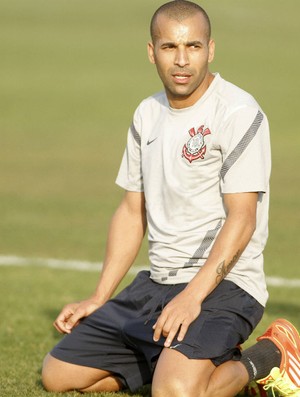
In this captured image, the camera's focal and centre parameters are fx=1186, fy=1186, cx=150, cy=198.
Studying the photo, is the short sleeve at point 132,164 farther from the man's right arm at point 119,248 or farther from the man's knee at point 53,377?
the man's knee at point 53,377

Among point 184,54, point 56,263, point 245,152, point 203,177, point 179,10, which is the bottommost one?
point 56,263

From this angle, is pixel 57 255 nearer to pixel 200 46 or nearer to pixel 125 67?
pixel 200 46

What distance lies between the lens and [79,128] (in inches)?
898

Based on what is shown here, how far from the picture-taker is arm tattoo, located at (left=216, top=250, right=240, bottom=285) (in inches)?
232

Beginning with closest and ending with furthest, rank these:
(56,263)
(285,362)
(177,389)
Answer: (177,389) < (285,362) < (56,263)

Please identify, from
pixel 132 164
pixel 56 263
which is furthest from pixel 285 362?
pixel 56 263

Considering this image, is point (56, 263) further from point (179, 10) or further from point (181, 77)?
point (179, 10)

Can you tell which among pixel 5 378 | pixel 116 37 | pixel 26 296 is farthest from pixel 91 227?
pixel 116 37

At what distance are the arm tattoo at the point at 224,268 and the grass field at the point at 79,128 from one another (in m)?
0.97

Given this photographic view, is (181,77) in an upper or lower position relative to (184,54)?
lower

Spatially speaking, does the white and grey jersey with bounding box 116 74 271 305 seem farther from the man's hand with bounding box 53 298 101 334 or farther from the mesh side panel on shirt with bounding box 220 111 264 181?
the man's hand with bounding box 53 298 101 334

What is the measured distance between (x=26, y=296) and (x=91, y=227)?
Result: 3416 millimetres

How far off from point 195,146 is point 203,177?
0.17 meters

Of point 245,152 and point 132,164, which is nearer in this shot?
point 245,152
